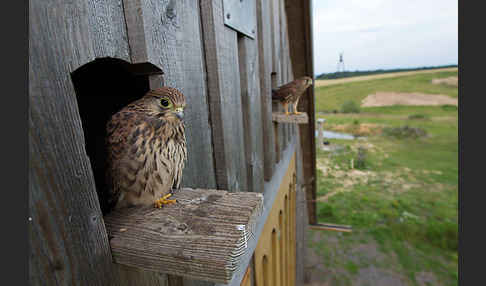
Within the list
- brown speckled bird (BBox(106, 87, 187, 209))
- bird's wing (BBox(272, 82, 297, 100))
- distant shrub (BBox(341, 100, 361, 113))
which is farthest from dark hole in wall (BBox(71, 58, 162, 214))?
distant shrub (BBox(341, 100, 361, 113))

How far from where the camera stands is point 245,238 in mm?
585

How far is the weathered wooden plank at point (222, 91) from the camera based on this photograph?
1154 mm

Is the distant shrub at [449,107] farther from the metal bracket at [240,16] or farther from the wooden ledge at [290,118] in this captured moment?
the metal bracket at [240,16]

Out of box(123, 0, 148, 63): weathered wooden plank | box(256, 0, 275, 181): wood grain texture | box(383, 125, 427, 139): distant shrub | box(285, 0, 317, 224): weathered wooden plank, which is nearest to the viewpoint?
box(123, 0, 148, 63): weathered wooden plank

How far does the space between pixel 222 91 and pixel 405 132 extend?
17.3m

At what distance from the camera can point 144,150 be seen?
748mm

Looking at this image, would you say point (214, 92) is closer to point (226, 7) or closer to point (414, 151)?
point (226, 7)

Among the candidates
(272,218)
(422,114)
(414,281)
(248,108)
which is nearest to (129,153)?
(248,108)

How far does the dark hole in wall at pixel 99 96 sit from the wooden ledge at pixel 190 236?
0.58 metres

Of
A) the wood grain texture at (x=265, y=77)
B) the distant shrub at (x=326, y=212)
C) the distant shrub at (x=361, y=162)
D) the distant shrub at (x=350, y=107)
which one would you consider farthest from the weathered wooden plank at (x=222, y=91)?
the distant shrub at (x=350, y=107)

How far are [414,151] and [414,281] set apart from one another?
10.0 metres

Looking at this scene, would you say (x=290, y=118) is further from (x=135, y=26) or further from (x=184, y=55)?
(x=135, y=26)

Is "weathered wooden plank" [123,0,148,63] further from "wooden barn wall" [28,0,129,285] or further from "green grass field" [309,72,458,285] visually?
"green grass field" [309,72,458,285]

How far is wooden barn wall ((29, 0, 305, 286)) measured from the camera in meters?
0.48
